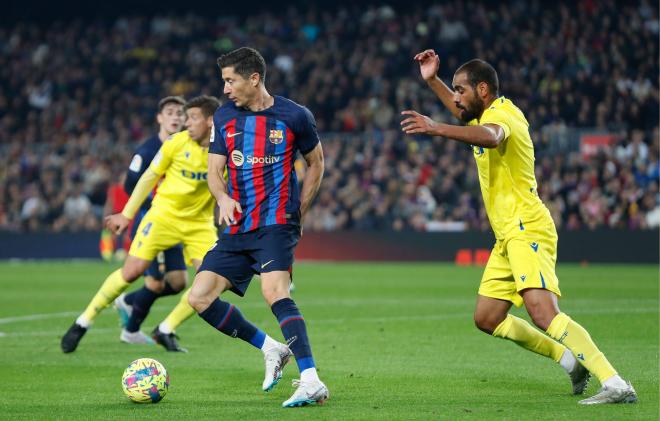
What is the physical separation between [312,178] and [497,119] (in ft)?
4.56

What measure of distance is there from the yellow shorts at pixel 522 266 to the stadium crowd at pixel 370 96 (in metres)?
17.1

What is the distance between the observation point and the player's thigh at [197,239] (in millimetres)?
10453

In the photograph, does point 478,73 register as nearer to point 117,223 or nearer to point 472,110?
point 472,110

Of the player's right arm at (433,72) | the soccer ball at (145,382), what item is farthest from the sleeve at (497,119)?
the soccer ball at (145,382)

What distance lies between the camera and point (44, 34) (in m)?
38.2

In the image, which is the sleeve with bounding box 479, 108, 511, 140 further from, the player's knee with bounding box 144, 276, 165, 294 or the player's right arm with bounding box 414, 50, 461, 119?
the player's knee with bounding box 144, 276, 165, 294

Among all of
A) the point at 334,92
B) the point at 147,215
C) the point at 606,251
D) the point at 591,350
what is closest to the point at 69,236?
the point at 334,92

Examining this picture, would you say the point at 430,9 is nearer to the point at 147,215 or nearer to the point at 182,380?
the point at 147,215

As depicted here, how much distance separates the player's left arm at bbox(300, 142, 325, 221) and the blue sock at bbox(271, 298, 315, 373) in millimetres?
687

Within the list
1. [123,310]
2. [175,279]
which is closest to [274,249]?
[175,279]

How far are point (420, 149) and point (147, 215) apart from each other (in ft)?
59.9

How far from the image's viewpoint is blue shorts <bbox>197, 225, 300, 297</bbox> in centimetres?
722

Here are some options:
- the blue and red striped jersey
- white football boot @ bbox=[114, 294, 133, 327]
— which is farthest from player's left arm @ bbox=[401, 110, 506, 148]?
white football boot @ bbox=[114, 294, 133, 327]

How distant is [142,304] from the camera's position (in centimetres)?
1088
